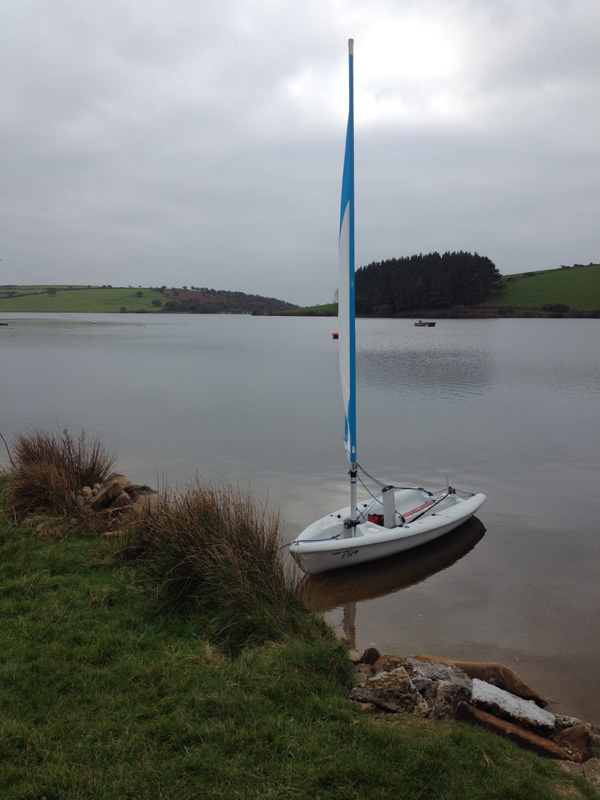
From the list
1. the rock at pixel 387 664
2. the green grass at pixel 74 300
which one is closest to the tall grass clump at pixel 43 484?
the rock at pixel 387 664

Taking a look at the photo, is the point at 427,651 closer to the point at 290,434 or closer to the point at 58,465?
the point at 58,465

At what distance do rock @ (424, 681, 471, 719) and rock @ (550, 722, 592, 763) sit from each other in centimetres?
60

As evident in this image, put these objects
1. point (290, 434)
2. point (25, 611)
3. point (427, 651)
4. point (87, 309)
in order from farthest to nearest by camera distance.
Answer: point (87, 309)
point (290, 434)
point (427, 651)
point (25, 611)

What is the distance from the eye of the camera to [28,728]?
3338mm

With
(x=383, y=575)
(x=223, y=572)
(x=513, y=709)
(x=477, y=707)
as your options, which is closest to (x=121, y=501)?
(x=223, y=572)

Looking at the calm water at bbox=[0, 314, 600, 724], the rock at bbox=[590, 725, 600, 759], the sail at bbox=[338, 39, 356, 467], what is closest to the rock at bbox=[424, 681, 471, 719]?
the rock at bbox=[590, 725, 600, 759]

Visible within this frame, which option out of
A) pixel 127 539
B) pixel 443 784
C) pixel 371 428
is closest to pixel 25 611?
pixel 127 539

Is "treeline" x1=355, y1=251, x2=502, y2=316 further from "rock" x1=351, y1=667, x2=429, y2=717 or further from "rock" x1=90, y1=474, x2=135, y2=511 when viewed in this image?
"rock" x1=351, y1=667, x2=429, y2=717

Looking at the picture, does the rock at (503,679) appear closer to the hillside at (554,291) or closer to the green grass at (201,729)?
the green grass at (201,729)

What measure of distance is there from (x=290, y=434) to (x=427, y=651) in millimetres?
10861

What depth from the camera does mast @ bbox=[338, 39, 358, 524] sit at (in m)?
7.10

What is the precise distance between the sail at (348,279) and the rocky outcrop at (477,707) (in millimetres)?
3783

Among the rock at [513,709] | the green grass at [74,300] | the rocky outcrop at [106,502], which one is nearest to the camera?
the rock at [513,709]

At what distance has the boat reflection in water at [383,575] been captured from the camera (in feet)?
24.4
